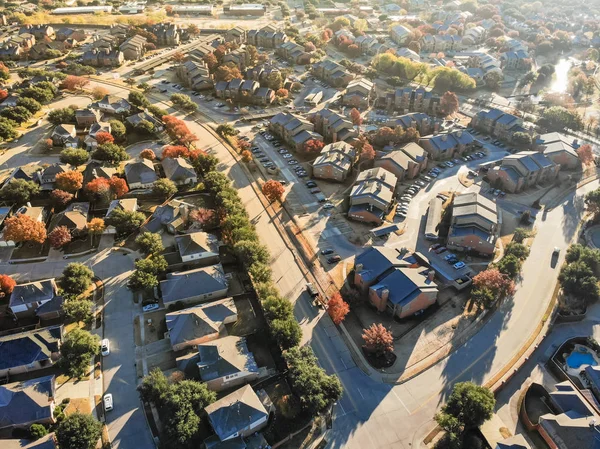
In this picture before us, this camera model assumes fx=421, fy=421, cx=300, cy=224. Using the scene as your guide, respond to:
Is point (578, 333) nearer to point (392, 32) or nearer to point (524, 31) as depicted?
point (392, 32)

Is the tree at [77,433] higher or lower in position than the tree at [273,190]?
lower

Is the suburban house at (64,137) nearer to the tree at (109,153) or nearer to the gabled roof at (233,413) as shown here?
the tree at (109,153)

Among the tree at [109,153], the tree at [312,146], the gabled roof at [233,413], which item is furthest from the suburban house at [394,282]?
the tree at [109,153]

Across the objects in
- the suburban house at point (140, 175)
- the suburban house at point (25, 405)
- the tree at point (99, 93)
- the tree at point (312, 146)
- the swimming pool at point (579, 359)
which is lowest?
the swimming pool at point (579, 359)

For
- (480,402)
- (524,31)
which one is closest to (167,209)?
(480,402)

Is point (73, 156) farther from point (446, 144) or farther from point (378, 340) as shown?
point (446, 144)

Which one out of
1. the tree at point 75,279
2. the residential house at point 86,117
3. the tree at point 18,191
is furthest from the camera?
the residential house at point 86,117

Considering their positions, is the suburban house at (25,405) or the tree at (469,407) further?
the tree at (469,407)
